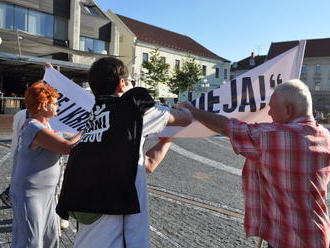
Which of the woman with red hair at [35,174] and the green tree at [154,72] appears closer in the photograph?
the woman with red hair at [35,174]

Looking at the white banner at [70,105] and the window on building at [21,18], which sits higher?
the window on building at [21,18]

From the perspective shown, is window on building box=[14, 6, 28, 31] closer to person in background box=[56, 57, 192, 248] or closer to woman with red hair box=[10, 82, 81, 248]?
woman with red hair box=[10, 82, 81, 248]

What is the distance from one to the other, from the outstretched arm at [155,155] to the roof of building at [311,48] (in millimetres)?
82914

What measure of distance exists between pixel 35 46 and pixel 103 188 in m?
27.4

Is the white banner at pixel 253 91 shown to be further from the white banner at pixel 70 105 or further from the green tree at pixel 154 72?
the green tree at pixel 154 72

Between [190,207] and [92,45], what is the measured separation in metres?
28.7

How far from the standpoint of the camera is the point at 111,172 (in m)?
2.14

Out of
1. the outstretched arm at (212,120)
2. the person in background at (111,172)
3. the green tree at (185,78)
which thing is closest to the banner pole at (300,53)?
the outstretched arm at (212,120)

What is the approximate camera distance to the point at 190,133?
11.3 feet

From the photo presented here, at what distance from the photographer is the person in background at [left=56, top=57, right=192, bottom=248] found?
214 centimetres

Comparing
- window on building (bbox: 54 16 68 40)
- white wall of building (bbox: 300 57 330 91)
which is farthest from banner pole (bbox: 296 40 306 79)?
white wall of building (bbox: 300 57 330 91)

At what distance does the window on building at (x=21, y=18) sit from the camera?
27891 millimetres

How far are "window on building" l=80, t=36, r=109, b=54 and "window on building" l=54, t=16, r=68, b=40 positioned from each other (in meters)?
1.56

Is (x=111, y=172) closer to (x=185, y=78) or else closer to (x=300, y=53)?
(x=300, y=53)
